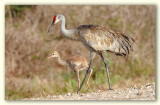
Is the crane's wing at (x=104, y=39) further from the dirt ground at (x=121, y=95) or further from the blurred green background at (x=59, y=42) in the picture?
the blurred green background at (x=59, y=42)

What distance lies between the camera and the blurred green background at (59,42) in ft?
31.5

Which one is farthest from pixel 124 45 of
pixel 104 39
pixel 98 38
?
pixel 98 38

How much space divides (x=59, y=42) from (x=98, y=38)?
12.6 ft

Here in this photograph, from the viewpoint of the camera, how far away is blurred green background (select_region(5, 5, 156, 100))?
960 cm

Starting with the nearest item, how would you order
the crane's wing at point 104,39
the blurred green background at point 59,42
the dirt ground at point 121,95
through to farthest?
the dirt ground at point 121,95
the crane's wing at point 104,39
the blurred green background at point 59,42

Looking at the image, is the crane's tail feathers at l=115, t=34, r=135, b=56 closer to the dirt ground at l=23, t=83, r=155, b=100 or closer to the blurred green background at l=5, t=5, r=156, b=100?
the dirt ground at l=23, t=83, r=155, b=100

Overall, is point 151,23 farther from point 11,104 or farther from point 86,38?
point 11,104

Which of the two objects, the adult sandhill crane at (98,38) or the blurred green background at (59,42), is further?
the blurred green background at (59,42)

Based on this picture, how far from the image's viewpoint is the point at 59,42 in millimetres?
9852

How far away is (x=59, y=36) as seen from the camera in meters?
9.89

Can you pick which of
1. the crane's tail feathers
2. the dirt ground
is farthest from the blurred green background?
the dirt ground

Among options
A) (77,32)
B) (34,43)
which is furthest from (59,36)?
(77,32)

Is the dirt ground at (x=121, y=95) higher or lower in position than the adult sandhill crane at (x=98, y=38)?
lower

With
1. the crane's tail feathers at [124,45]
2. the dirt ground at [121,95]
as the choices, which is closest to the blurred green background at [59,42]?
the crane's tail feathers at [124,45]
